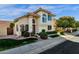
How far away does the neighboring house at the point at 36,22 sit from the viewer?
4323mm

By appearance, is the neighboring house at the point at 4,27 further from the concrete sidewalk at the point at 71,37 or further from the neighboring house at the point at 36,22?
the concrete sidewalk at the point at 71,37

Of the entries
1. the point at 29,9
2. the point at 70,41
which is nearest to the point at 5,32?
the point at 29,9

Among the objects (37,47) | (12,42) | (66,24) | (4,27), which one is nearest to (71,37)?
(66,24)

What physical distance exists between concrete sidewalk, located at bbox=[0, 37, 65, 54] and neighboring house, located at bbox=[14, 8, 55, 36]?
0.18 m

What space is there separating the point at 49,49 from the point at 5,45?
65cm

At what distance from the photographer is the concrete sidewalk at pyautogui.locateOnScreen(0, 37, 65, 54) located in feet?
13.8

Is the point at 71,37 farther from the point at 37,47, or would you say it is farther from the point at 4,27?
the point at 4,27

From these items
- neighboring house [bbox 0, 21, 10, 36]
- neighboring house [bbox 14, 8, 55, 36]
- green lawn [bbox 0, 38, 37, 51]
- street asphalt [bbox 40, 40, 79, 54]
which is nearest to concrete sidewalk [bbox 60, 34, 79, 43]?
street asphalt [bbox 40, 40, 79, 54]

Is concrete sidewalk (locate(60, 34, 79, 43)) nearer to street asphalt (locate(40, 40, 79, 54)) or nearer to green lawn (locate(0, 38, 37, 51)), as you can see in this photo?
street asphalt (locate(40, 40, 79, 54))

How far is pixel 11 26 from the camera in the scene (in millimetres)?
4332

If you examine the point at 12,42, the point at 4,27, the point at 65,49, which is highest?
the point at 4,27

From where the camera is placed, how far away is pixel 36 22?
4.41m

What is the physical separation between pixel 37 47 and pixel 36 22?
398mm

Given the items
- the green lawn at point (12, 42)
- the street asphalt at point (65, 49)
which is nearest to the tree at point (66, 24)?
the street asphalt at point (65, 49)
